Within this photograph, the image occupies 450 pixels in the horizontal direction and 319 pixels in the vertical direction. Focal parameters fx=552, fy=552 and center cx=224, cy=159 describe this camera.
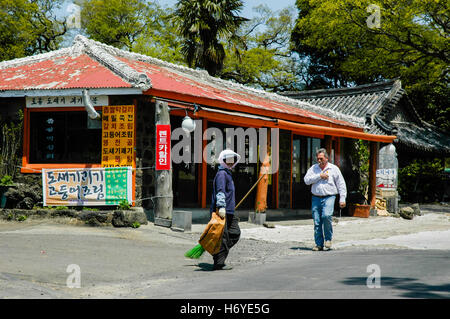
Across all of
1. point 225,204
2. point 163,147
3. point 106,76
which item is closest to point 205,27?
point 106,76

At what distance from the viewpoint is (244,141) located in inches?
656

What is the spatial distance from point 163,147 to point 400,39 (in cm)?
1746

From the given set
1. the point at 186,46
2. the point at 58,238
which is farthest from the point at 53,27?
the point at 58,238

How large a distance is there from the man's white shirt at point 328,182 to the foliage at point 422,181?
1905 centimetres

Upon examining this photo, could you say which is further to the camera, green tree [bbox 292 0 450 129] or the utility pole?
green tree [bbox 292 0 450 129]

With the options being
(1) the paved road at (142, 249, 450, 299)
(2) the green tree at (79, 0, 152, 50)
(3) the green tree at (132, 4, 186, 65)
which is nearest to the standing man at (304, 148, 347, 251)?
(1) the paved road at (142, 249, 450, 299)

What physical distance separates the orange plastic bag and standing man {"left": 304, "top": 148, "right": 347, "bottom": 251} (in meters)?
2.81

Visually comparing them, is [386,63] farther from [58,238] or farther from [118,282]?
[118,282]

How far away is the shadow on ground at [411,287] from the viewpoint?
5582 mm

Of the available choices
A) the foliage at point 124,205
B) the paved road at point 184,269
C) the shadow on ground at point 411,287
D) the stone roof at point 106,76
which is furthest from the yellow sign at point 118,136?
the shadow on ground at point 411,287

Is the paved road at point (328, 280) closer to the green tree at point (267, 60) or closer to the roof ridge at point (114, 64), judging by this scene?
the roof ridge at point (114, 64)

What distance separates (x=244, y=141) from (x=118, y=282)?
10122mm

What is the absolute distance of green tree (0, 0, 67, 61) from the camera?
3262 centimetres

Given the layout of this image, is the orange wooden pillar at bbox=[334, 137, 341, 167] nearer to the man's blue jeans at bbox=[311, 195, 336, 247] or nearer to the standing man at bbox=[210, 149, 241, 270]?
the man's blue jeans at bbox=[311, 195, 336, 247]
